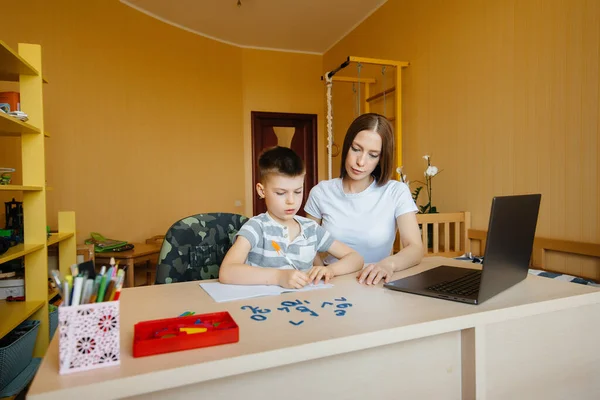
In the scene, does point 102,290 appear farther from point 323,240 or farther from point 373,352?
point 323,240

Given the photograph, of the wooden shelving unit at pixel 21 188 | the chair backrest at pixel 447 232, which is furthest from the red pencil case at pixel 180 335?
the chair backrest at pixel 447 232

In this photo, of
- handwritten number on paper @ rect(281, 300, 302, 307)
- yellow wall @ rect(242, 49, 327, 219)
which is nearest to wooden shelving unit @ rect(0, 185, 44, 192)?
handwritten number on paper @ rect(281, 300, 302, 307)

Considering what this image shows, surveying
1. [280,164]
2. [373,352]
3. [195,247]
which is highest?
[280,164]

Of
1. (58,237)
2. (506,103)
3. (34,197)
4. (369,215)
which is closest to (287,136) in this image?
(506,103)

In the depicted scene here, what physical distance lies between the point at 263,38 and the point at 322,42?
0.67 metres

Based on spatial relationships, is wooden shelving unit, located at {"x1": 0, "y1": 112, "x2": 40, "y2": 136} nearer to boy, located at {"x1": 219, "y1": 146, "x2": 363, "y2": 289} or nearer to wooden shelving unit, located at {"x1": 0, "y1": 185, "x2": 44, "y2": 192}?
wooden shelving unit, located at {"x1": 0, "y1": 185, "x2": 44, "y2": 192}

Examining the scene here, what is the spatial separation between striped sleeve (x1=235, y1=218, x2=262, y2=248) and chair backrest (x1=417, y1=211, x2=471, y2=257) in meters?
1.60

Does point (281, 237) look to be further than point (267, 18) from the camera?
No

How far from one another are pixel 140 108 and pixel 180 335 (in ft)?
12.4

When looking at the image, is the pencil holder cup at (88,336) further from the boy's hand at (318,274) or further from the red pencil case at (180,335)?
the boy's hand at (318,274)

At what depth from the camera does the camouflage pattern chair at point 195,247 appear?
1.35m

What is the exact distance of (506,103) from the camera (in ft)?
7.89

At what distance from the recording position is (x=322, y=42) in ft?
15.8

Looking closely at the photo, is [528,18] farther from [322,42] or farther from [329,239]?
[322,42]
